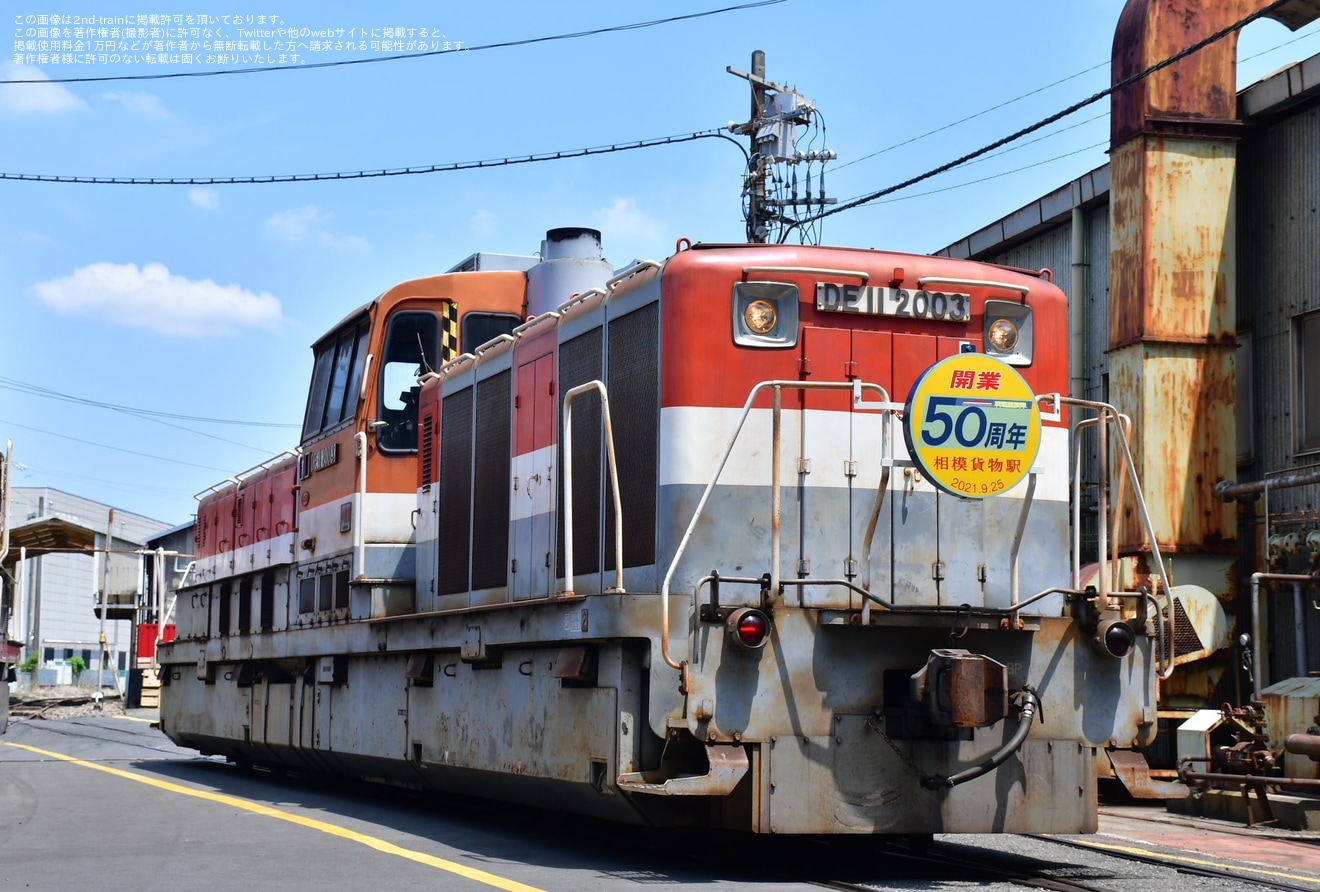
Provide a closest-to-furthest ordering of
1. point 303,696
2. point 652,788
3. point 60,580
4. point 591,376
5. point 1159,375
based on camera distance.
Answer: point 652,788 → point 591,376 → point 303,696 → point 1159,375 → point 60,580

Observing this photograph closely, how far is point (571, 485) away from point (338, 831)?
267 centimetres

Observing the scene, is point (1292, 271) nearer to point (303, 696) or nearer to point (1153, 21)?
point (1153, 21)

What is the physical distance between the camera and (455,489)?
10.7 meters

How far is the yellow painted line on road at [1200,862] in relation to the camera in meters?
8.23

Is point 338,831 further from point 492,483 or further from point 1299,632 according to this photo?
point 1299,632

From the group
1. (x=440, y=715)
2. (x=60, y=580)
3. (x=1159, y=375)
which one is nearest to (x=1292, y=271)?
(x=1159, y=375)

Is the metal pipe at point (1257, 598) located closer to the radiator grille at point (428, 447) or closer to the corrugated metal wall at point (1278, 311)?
the corrugated metal wall at point (1278, 311)

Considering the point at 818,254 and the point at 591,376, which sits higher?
the point at 818,254

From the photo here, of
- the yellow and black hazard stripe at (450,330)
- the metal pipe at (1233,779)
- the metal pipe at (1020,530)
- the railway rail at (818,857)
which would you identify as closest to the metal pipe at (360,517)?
the yellow and black hazard stripe at (450,330)

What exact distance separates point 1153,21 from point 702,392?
9623mm

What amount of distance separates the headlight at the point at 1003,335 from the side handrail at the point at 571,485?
2091 mm

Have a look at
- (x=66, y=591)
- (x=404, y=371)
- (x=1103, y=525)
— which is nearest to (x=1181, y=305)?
(x=1103, y=525)

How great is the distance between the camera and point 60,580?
2899 inches

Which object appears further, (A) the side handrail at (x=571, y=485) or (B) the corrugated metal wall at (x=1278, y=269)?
(B) the corrugated metal wall at (x=1278, y=269)
